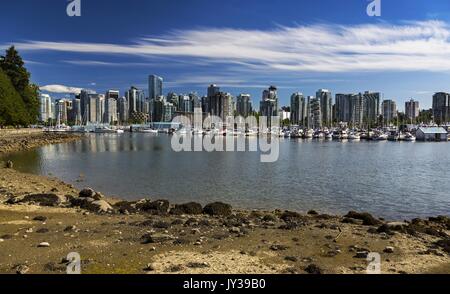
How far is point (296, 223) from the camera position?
19.9m

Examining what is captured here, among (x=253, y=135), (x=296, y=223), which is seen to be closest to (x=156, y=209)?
(x=296, y=223)

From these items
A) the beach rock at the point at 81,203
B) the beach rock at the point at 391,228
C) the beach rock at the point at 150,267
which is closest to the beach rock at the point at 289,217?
the beach rock at the point at 391,228

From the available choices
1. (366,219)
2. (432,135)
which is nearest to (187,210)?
(366,219)

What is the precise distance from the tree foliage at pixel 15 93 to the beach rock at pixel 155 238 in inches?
3325

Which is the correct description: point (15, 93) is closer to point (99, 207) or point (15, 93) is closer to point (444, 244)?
point (99, 207)

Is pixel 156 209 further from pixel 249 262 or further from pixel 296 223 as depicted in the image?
pixel 249 262

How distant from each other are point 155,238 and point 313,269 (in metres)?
6.36

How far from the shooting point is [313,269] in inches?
493

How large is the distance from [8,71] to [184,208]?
105203 millimetres

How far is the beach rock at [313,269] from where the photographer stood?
12344 millimetres

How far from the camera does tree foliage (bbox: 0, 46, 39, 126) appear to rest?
3541 inches

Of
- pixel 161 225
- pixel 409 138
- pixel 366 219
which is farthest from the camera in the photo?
pixel 409 138

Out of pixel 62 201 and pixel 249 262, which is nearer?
pixel 249 262
